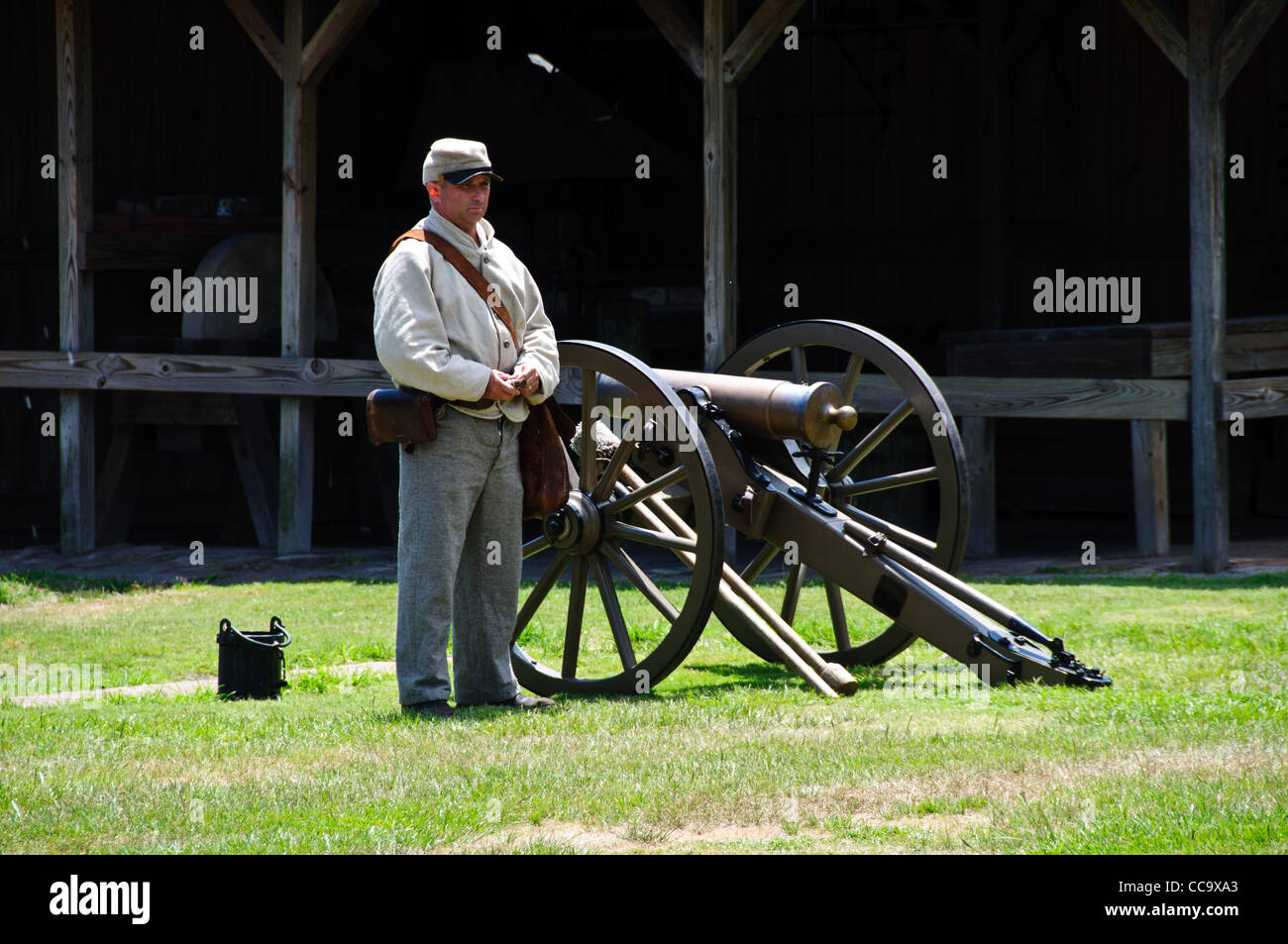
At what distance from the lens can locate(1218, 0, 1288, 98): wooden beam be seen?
10125 millimetres

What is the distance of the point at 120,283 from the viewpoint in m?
14.6

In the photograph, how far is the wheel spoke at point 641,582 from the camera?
6059mm

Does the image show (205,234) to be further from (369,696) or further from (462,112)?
(369,696)

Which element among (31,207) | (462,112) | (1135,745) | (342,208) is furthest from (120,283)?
(1135,745)

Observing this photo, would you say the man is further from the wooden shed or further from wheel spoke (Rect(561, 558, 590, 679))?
the wooden shed

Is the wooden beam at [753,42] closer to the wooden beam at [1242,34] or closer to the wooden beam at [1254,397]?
the wooden beam at [1242,34]

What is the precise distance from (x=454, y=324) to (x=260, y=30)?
7133 millimetres

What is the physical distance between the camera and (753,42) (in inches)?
424

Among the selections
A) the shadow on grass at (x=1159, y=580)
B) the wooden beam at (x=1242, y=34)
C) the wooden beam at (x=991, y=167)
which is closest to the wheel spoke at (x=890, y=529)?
the shadow on grass at (x=1159, y=580)

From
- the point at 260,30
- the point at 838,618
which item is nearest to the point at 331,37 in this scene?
the point at 260,30

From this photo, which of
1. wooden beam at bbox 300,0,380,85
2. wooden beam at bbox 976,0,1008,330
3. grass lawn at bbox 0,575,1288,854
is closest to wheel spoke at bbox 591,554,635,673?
grass lawn at bbox 0,575,1288,854

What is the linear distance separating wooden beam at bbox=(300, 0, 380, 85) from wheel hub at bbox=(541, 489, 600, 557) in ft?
21.0

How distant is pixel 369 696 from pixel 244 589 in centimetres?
409

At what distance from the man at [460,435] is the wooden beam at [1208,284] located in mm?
6214
